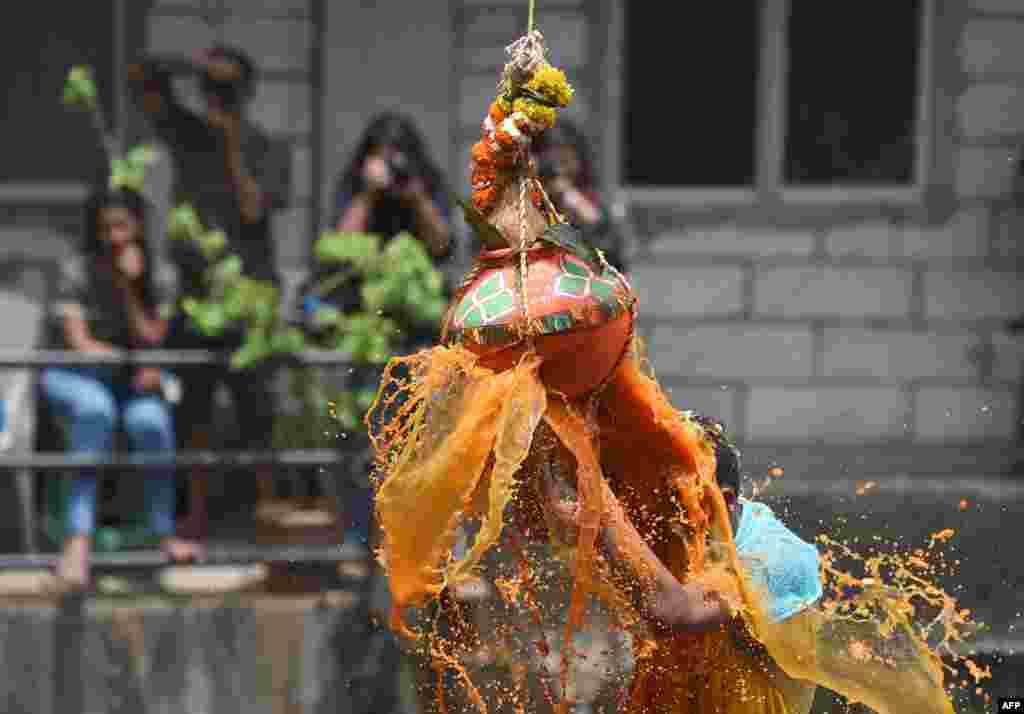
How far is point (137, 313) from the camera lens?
651 cm

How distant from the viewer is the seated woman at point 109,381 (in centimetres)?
628

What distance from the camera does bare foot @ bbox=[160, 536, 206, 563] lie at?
6242 millimetres

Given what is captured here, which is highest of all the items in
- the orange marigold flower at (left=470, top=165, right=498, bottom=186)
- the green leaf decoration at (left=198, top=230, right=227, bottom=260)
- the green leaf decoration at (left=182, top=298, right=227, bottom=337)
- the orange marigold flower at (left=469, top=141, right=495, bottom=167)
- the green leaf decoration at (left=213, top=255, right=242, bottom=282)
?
the orange marigold flower at (left=469, top=141, right=495, bottom=167)

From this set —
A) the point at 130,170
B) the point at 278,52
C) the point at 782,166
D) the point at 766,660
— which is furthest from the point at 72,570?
the point at 782,166

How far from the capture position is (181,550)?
6285mm

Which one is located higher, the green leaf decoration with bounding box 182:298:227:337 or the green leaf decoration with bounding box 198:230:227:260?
the green leaf decoration with bounding box 198:230:227:260

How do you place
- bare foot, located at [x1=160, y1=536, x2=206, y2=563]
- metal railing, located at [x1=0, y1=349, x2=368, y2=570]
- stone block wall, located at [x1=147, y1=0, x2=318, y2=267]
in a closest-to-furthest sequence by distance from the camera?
metal railing, located at [x1=0, y1=349, x2=368, y2=570] → bare foot, located at [x1=160, y1=536, x2=206, y2=563] → stone block wall, located at [x1=147, y1=0, x2=318, y2=267]

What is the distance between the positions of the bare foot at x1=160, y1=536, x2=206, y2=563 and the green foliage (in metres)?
0.59

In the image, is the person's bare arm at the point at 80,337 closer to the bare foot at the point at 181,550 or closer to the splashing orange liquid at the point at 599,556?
the bare foot at the point at 181,550

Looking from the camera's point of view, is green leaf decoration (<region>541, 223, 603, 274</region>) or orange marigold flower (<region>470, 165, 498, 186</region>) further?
orange marigold flower (<region>470, 165, 498, 186</region>)

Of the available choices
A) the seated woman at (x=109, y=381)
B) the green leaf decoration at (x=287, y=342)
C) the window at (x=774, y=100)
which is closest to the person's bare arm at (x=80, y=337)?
the seated woman at (x=109, y=381)

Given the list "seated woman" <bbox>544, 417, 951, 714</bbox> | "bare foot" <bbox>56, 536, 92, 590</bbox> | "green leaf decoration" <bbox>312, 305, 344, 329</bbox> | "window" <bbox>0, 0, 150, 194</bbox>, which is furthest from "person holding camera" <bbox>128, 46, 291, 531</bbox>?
"seated woman" <bbox>544, 417, 951, 714</bbox>

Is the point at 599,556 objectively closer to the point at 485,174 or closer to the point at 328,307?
the point at 485,174

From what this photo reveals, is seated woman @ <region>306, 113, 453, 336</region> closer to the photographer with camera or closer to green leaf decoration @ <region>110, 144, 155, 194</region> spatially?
the photographer with camera
